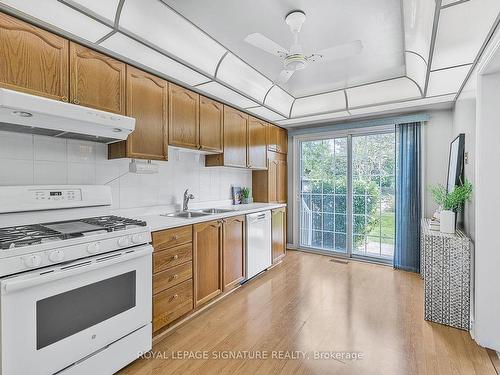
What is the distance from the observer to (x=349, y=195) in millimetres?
4371

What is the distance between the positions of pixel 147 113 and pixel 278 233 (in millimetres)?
2551

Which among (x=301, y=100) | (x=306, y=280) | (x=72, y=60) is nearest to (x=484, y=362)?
(x=306, y=280)

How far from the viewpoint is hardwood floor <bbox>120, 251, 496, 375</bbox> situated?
5.97ft

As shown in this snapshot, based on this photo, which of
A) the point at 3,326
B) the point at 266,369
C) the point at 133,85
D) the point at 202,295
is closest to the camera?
the point at 3,326

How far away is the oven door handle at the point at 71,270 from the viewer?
128 centimetres

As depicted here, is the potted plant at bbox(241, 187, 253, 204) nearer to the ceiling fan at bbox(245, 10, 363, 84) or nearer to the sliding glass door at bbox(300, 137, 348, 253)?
the sliding glass door at bbox(300, 137, 348, 253)

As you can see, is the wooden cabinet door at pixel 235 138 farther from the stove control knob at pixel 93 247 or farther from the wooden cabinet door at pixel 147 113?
the stove control knob at pixel 93 247

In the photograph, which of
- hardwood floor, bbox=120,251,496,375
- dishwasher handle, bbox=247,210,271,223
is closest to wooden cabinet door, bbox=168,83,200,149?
dishwasher handle, bbox=247,210,271,223

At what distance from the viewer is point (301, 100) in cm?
388

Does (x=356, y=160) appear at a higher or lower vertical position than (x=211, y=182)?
higher

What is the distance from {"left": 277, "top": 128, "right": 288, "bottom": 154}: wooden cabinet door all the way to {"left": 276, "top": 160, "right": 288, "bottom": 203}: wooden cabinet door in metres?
0.22

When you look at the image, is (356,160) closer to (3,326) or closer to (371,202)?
(371,202)

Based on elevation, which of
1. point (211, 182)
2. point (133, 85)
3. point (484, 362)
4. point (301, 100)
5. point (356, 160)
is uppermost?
point (301, 100)

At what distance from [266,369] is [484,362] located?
61.0 inches
